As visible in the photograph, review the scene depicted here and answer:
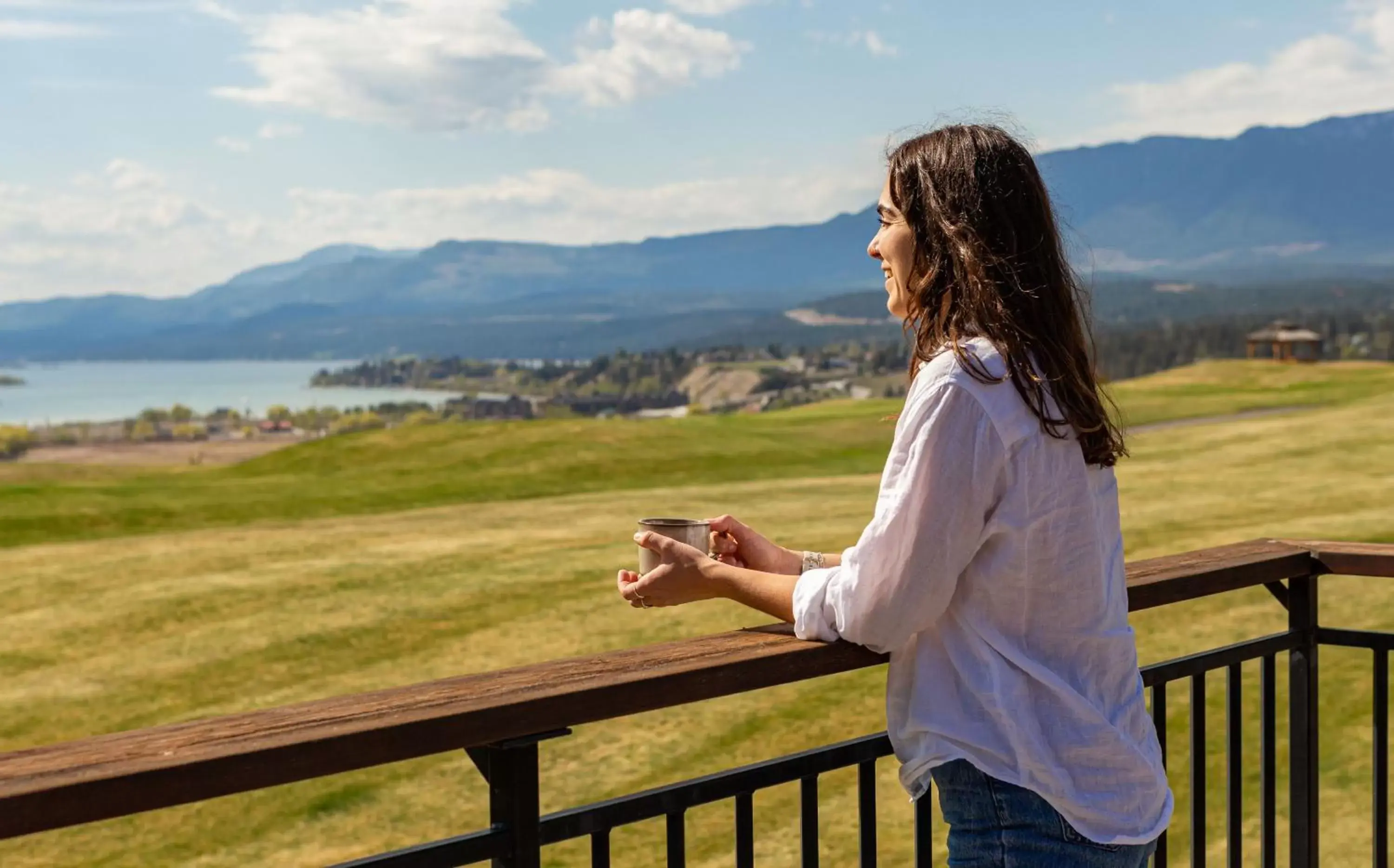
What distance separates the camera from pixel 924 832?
2006 mm

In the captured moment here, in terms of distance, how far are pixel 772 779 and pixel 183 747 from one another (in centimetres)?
81

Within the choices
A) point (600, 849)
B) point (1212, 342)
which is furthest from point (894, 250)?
point (1212, 342)

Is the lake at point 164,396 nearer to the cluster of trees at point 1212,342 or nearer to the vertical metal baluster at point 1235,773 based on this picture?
the cluster of trees at point 1212,342

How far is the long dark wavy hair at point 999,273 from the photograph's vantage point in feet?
5.19

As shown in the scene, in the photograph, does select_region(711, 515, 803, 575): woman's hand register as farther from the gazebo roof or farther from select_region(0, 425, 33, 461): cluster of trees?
the gazebo roof

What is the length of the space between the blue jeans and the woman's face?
0.62 m

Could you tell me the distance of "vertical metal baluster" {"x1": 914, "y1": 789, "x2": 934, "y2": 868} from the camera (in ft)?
6.46

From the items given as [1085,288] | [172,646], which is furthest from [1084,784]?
[172,646]

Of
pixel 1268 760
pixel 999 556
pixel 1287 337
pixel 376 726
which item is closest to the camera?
pixel 376 726

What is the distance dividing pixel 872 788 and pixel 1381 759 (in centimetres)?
160

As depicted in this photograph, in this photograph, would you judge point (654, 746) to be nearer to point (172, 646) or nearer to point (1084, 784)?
point (172, 646)

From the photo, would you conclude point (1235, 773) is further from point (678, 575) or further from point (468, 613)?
point (468, 613)

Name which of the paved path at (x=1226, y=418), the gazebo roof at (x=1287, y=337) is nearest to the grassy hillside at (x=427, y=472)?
the paved path at (x=1226, y=418)

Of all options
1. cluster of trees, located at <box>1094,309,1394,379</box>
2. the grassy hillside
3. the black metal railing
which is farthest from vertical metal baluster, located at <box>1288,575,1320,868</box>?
cluster of trees, located at <box>1094,309,1394,379</box>
